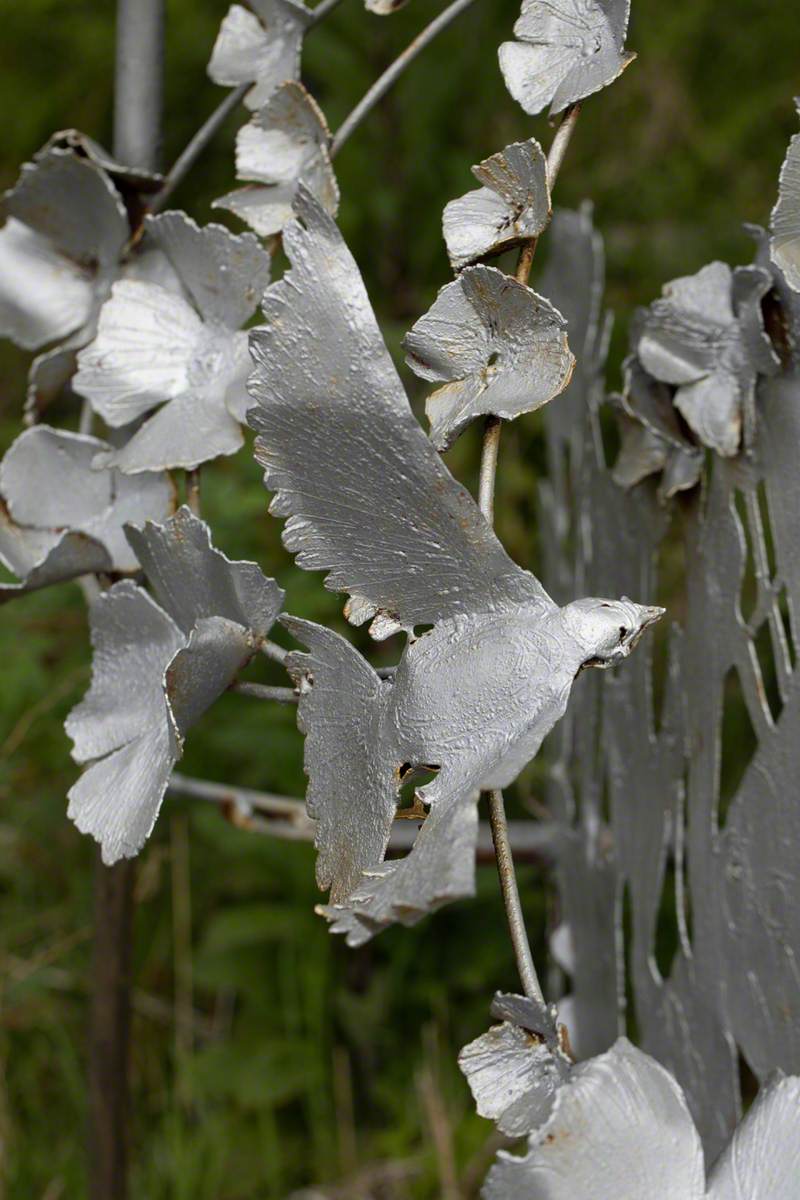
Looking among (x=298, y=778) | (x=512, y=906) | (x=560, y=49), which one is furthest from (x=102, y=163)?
(x=298, y=778)

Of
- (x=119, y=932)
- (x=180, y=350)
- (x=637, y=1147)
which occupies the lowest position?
(x=119, y=932)

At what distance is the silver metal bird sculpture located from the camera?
0.23 metres

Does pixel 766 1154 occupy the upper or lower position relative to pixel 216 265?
lower

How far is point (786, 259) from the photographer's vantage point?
25 centimetres

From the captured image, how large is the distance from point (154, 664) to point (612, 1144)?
144mm

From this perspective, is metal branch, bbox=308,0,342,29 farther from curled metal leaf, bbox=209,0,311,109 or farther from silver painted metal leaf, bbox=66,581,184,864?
silver painted metal leaf, bbox=66,581,184,864

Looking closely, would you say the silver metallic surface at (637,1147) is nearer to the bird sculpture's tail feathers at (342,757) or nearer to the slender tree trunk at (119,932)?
the bird sculpture's tail feathers at (342,757)

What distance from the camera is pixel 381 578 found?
240 millimetres

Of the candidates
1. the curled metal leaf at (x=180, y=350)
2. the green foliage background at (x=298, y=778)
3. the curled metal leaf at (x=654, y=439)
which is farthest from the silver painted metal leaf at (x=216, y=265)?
the green foliage background at (x=298, y=778)

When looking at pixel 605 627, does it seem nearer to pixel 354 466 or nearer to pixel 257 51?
pixel 354 466

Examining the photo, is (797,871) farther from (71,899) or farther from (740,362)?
(71,899)

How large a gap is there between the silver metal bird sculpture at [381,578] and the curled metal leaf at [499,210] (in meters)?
0.03

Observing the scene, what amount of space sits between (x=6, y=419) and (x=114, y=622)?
113cm

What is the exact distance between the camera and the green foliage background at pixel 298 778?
2.65ft
